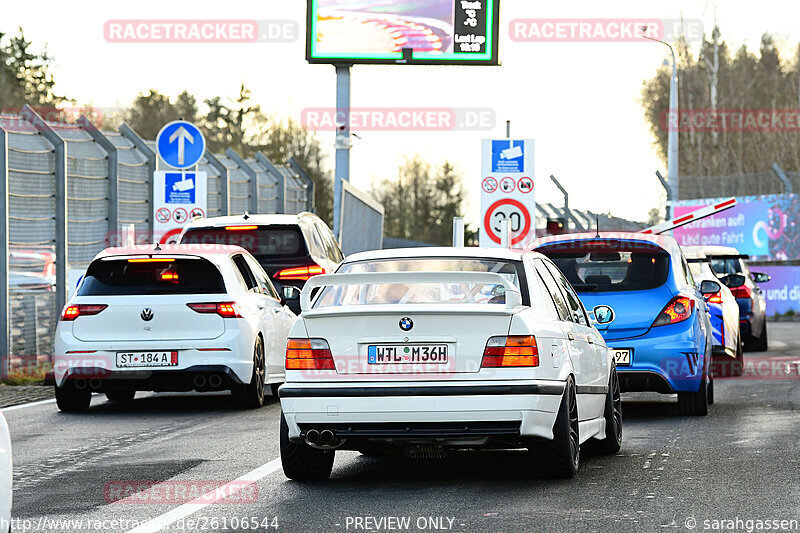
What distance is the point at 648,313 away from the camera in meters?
13.1

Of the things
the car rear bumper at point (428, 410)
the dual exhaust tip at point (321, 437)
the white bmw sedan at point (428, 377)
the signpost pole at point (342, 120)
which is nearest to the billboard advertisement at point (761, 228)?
the signpost pole at point (342, 120)

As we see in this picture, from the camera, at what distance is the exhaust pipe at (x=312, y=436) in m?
8.82

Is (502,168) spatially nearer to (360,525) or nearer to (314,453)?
(314,453)

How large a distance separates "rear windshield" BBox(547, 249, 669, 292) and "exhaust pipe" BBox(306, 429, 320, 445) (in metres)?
4.88

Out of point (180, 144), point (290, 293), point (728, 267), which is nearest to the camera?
point (290, 293)

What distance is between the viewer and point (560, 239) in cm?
1361

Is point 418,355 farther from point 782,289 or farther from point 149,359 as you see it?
point 782,289

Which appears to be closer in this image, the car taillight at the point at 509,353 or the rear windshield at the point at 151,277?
the car taillight at the point at 509,353

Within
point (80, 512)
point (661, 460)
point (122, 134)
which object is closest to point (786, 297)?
point (122, 134)

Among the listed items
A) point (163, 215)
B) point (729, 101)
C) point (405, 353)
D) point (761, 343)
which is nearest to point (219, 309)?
point (405, 353)

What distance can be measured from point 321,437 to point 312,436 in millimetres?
51

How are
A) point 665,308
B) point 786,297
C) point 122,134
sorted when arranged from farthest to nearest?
point 786,297, point 122,134, point 665,308

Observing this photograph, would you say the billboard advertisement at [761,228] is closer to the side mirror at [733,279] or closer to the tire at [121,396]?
the side mirror at [733,279]

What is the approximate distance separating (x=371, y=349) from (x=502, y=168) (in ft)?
37.1
